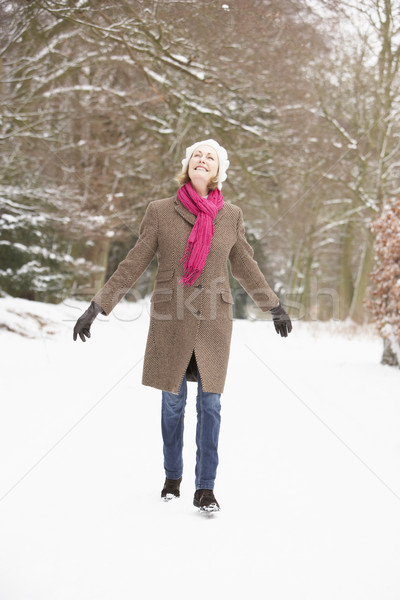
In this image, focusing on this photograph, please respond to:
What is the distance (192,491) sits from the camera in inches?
127

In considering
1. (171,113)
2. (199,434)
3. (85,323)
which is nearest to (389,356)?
(199,434)

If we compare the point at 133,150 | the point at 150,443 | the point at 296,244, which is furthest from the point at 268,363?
the point at 296,244

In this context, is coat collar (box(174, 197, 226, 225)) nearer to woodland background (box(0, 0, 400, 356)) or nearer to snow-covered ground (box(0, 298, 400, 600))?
snow-covered ground (box(0, 298, 400, 600))

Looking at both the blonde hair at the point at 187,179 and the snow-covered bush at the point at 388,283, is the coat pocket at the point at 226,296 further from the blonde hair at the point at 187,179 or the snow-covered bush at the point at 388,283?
the snow-covered bush at the point at 388,283

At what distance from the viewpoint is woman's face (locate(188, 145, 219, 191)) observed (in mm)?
3115

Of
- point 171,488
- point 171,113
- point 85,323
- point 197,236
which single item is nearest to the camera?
point 85,323

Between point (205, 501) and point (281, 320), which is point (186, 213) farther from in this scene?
point (205, 501)

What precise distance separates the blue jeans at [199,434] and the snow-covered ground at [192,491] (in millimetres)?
177

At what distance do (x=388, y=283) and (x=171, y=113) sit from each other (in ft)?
17.1

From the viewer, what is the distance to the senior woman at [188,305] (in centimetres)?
299

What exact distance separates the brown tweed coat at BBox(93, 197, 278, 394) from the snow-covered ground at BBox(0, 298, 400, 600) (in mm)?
691

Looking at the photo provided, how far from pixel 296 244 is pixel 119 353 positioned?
10660 mm

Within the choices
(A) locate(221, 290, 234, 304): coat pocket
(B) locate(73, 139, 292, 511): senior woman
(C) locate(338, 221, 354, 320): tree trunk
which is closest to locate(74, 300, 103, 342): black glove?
(B) locate(73, 139, 292, 511): senior woman

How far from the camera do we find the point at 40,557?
93.7 inches
